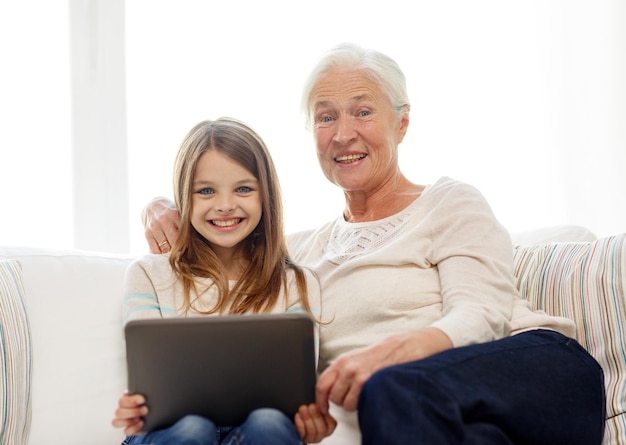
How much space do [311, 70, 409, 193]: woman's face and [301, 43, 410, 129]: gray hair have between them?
0.06 feet

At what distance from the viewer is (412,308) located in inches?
60.4

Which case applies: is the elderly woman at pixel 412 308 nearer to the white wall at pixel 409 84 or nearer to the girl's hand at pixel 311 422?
the girl's hand at pixel 311 422

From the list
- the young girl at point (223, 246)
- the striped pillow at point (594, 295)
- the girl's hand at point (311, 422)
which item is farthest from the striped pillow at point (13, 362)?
the striped pillow at point (594, 295)

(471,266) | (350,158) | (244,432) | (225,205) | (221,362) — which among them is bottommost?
(244,432)

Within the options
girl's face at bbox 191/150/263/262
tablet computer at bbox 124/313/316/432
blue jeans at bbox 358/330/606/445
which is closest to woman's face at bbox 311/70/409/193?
girl's face at bbox 191/150/263/262

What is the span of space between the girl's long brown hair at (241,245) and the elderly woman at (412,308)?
9 centimetres

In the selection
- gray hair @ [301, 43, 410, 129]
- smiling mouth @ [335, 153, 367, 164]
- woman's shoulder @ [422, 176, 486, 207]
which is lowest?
woman's shoulder @ [422, 176, 486, 207]

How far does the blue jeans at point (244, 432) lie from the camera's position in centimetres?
116

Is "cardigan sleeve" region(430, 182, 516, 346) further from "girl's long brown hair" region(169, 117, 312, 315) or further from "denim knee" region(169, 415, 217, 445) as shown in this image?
"denim knee" region(169, 415, 217, 445)

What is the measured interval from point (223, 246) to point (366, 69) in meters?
A: 0.55

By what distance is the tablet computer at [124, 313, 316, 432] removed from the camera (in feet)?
3.82

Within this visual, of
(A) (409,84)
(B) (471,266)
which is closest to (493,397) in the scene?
(B) (471,266)

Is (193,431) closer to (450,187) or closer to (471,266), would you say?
(471,266)

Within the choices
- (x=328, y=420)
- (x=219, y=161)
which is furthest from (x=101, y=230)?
(x=328, y=420)
